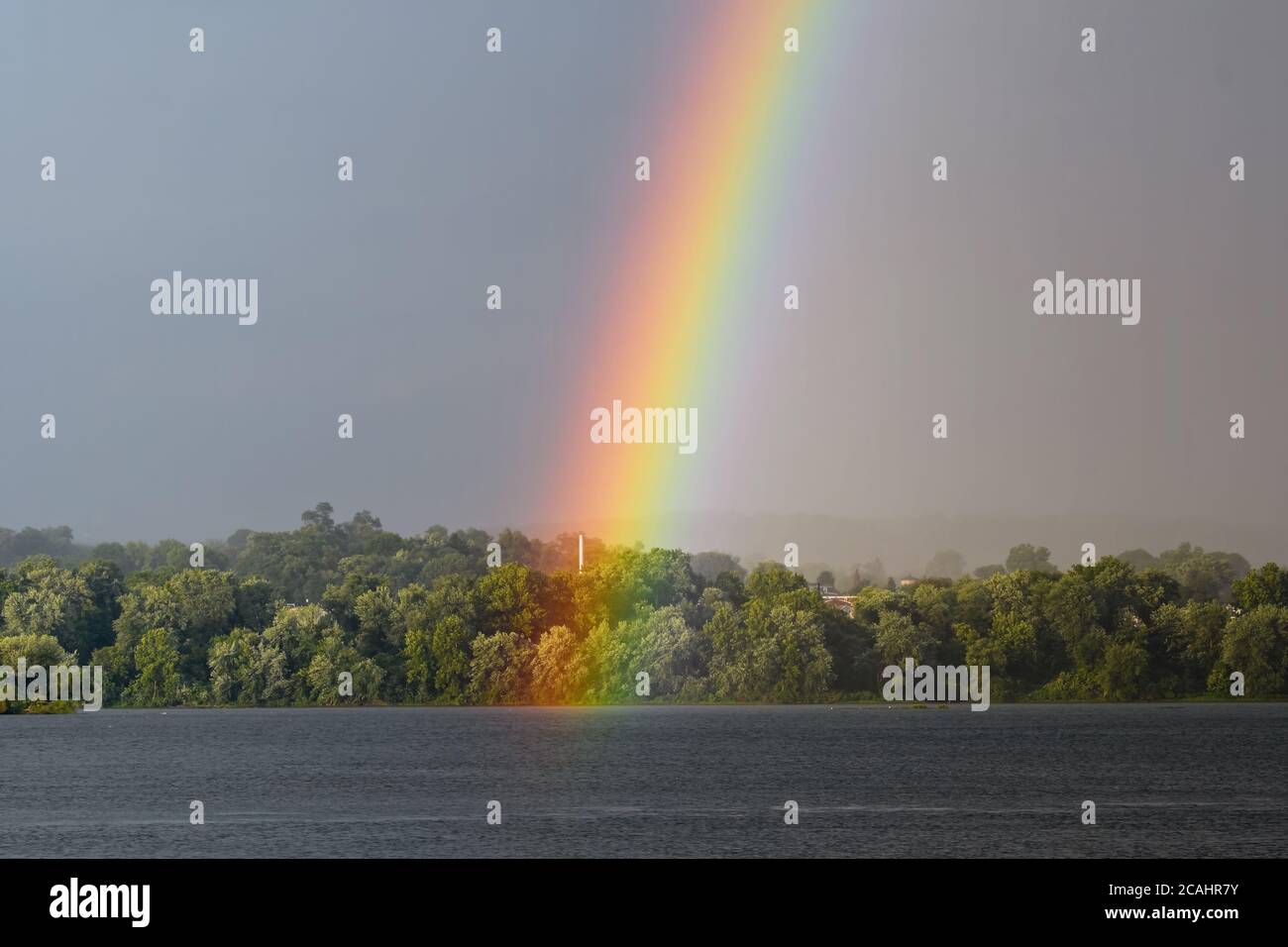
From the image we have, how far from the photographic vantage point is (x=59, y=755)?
143 metres

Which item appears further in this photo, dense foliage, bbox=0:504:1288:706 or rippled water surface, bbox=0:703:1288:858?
dense foliage, bbox=0:504:1288:706

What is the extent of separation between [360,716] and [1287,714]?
11153 centimetres

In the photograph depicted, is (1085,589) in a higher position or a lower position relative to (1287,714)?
higher

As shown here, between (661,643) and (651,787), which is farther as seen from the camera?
(661,643)

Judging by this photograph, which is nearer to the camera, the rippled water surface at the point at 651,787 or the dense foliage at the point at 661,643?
the rippled water surface at the point at 651,787
